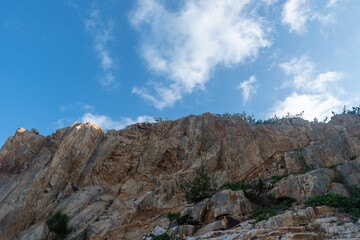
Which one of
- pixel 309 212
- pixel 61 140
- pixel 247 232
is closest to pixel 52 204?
pixel 61 140

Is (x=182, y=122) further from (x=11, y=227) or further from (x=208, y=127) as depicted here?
(x=11, y=227)

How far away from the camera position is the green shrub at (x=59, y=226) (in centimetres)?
2478

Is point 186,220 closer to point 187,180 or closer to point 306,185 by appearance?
point 187,180

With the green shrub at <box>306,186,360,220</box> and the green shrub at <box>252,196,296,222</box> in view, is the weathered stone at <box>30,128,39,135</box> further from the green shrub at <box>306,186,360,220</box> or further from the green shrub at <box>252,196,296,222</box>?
the green shrub at <box>306,186,360,220</box>

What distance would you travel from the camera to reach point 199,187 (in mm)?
27672

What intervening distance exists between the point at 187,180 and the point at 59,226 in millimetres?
14510

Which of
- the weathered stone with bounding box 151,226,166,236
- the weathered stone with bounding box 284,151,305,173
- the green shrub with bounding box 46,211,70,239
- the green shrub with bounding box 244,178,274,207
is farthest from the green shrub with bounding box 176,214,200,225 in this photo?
the weathered stone with bounding box 284,151,305,173

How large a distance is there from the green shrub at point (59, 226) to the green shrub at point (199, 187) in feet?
41.5

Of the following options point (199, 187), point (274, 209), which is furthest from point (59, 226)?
point (274, 209)

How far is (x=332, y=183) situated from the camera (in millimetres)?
22594

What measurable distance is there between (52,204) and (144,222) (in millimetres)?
12725

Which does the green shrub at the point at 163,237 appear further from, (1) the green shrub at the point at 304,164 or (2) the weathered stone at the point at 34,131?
(2) the weathered stone at the point at 34,131

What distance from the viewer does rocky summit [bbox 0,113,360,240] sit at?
A: 66.1ft

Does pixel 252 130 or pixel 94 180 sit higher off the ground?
pixel 252 130
